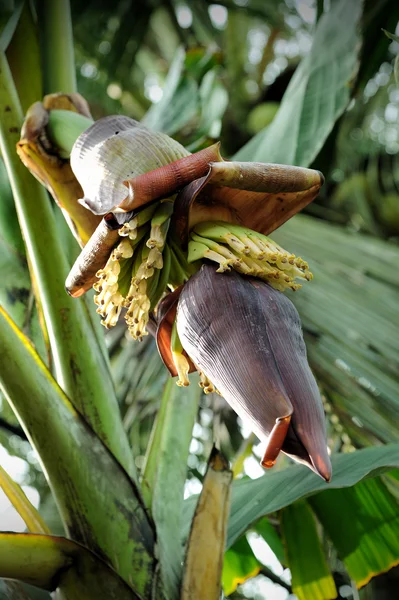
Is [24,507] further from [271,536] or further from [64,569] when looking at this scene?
[271,536]

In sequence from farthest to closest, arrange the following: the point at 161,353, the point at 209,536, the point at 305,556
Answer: the point at 305,556, the point at 209,536, the point at 161,353

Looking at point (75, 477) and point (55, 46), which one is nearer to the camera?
point (75, 477)

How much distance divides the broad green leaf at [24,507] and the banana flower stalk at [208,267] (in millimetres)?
280

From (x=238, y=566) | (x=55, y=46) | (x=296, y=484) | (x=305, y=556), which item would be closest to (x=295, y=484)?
(x=296, y=484)

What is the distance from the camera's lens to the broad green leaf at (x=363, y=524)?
1.04 m

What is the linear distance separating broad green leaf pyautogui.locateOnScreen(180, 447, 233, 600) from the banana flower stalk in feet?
0.66

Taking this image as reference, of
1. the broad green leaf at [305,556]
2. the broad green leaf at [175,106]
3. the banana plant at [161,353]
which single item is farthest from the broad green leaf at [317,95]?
the broad green leaf at [305,556]

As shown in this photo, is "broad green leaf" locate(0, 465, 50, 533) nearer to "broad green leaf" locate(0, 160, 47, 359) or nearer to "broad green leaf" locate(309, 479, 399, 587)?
"broad green leaf" locate(0, 160, 47, 359)

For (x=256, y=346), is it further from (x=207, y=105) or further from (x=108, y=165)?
(x=207, y=105)

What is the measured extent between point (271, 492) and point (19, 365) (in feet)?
1.19

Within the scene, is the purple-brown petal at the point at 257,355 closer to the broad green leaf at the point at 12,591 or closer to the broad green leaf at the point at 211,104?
the broad green leaf at the point at 12,591

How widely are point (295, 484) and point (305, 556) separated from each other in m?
0.28

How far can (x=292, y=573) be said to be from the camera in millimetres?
1096

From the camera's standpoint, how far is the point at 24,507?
32.1 inches
